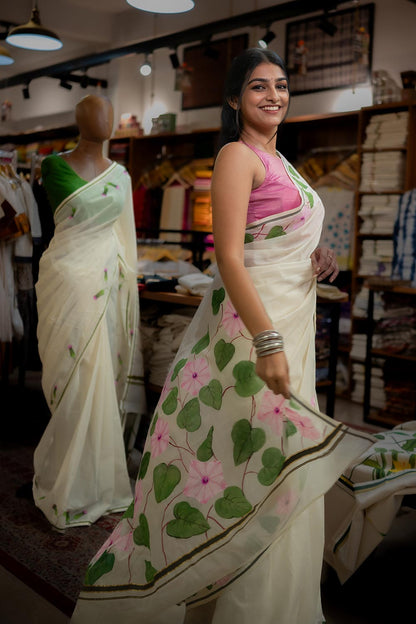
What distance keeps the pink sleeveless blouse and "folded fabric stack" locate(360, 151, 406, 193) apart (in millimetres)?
3962

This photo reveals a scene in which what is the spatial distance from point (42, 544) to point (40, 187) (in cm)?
239

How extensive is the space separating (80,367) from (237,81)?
155 cm

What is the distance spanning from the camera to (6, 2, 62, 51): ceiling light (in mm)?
5391

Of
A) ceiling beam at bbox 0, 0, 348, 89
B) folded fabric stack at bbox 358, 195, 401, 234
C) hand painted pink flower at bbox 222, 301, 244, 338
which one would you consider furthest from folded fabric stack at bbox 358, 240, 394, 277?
hand painted pink flower at bbox 222, 301, 244, 338

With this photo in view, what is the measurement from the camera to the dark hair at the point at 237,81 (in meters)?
1.61

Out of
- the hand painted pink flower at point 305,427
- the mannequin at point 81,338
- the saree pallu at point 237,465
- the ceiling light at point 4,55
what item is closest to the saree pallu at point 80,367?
the mannequin at point 81,338

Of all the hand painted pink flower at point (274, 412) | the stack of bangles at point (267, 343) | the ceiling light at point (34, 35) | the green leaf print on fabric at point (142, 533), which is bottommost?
the green leaf print on fabric at point (142, 533)

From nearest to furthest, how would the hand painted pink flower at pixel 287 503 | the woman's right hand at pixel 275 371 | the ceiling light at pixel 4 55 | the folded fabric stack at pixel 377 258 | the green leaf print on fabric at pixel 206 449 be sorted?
the woman's right hand at pixel 275 371
the hand painted pink flower at pixel 287 503
the green leaf print on fabric at pixel 206 449
the folded fabric stack at pixel 377 258
the ceiling light at pixel 4 55

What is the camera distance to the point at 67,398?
2758mm

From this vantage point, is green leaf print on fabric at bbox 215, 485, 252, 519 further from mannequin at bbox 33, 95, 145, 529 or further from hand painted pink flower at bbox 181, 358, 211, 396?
mannequin at bbox 33, 95, 145, 529

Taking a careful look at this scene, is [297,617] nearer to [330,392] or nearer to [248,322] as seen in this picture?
[248,322]

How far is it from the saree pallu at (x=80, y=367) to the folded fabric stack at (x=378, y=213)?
120 inches

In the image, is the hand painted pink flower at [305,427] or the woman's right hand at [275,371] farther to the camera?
the hand painted pink flower at [305,427]

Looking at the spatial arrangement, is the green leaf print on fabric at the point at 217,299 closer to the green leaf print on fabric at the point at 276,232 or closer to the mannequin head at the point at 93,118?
the green leaf print on fabric at the point at 276,232
